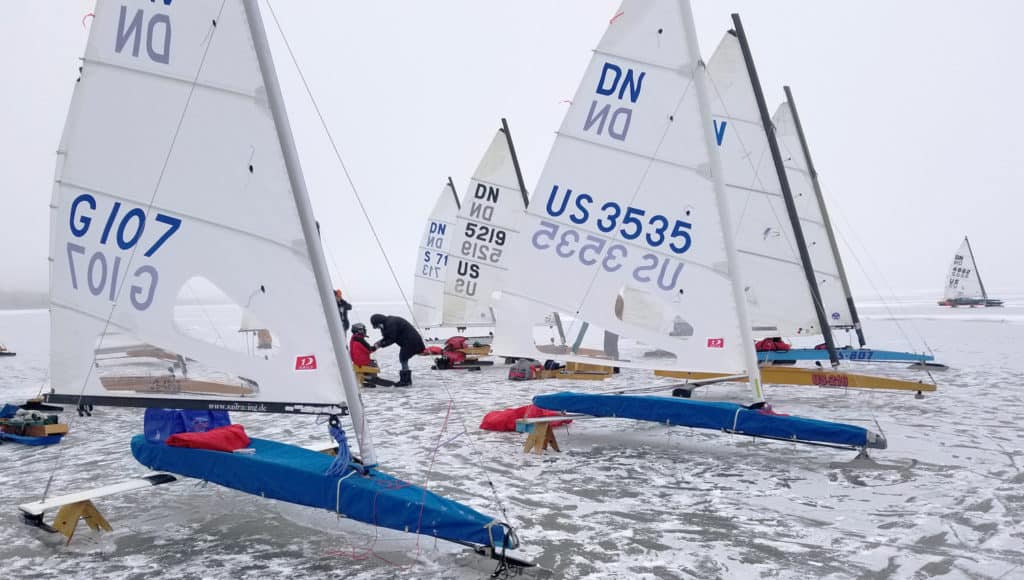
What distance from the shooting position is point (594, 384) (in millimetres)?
11594

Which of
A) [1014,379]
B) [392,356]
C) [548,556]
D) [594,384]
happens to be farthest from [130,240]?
[392,356]

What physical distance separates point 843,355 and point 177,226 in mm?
9491

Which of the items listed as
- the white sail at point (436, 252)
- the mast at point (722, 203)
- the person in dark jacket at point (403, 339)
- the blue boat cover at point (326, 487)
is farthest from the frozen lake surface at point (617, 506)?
the white sail at point (436, 252)

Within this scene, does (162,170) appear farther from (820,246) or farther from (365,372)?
(820,246)

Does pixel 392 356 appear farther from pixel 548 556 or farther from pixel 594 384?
pixel 548 556

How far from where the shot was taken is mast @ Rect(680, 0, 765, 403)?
6297 millimetres

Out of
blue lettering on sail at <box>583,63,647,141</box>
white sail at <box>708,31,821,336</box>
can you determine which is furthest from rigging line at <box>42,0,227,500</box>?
white sail at <box>708,31,821,336</box>

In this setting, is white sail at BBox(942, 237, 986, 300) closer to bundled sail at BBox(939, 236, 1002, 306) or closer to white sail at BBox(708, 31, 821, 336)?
bundled sail at BBox(939, 236, 1002, 306)

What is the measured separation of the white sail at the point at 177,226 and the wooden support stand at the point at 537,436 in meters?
2.72

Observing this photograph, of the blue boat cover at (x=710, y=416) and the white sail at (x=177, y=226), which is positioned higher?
the white sail at (x=177, y=226)

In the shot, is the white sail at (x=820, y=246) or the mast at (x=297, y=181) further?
the white sail at (x=820, y=246)

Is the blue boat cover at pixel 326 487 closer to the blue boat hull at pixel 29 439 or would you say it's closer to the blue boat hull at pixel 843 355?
the blue boat hull at pixel 29 439

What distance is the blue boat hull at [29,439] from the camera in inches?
283

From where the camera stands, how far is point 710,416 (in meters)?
6.34
